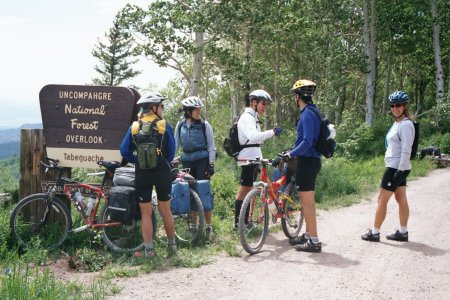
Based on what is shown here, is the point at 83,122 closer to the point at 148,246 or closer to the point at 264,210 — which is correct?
the point at 148,246

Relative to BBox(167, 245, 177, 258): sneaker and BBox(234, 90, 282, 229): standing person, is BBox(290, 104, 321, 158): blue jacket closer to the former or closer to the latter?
BBox(234, 90, 282, 229): standing person

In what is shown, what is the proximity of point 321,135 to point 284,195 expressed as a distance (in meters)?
1.10

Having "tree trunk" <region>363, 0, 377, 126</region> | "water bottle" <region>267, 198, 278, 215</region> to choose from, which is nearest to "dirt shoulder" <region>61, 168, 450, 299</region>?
"water bottle" <region>267, 198, 278, 215</region>

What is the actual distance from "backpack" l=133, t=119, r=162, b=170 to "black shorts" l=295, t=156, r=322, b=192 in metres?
1.84

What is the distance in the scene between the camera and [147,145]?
5.72m

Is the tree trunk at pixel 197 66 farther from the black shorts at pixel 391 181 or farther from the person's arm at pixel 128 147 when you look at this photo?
the person's arm at pixel 128 147

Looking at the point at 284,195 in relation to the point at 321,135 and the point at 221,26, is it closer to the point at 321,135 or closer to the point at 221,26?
the point at 321,135

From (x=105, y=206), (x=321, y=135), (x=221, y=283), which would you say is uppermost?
(x=321, y=135)

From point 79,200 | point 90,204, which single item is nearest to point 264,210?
point 90,204

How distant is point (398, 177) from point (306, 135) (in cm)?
157

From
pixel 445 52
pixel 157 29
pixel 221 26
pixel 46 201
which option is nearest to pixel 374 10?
pixel 445 52

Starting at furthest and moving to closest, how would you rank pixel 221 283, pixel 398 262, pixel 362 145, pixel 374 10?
1. pixel 374 10
2. pixel 362 145
3. pixel 398 262
4. pixel 221 283

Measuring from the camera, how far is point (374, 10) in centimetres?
2395

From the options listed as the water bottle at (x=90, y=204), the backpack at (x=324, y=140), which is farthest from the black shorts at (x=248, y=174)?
the water bottle at (x=90, y=204)
